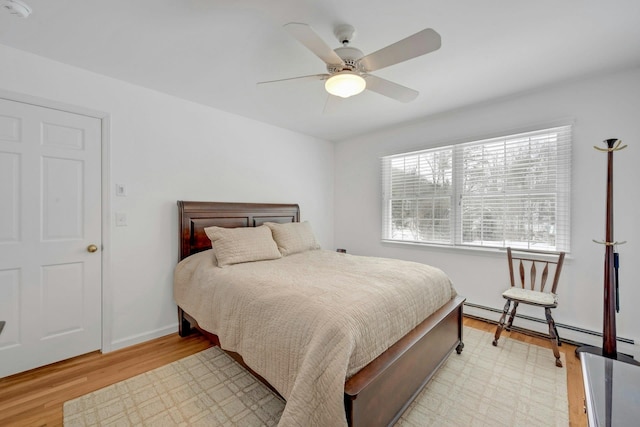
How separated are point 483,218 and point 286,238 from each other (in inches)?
90.6

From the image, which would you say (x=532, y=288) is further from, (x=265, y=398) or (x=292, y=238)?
(x=265, y=398)

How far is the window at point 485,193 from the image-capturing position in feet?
8.69

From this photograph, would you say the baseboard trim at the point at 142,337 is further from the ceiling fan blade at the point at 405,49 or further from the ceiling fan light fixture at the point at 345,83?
the ceiling fan blade at the point at 405,49

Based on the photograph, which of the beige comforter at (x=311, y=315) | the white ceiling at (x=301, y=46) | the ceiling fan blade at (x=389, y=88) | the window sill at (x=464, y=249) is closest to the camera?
the beige comforter at (x=311, y=315)

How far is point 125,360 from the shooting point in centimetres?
226

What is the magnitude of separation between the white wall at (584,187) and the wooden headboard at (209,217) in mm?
2317

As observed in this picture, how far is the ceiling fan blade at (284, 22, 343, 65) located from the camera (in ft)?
4.46

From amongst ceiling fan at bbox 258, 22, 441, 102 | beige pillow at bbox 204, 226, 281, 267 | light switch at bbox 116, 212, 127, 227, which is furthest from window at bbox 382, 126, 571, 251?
light switch at bbox 116, 212, 127, 227

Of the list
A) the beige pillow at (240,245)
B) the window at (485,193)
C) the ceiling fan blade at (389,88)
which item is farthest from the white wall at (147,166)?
the window at (485,193)

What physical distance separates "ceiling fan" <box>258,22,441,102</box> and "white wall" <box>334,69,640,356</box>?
1.35m

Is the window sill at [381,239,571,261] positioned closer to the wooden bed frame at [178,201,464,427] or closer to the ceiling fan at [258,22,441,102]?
the wooden bed frame at [178,201,464,427]

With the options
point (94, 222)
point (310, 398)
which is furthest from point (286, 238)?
point (310, 398)

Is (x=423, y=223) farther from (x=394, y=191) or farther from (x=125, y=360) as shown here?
(x=125, y=360)

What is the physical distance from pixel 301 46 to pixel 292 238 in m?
1.94
